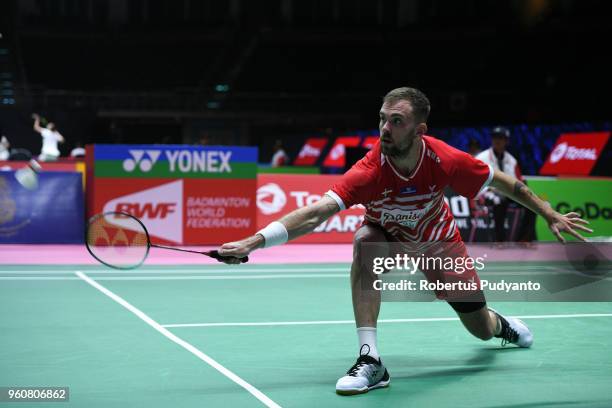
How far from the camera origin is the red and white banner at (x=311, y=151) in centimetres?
Result: 3100

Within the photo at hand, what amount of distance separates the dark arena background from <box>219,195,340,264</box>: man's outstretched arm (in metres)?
0.53

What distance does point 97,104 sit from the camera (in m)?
33.1

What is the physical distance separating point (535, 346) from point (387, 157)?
6.53 feet

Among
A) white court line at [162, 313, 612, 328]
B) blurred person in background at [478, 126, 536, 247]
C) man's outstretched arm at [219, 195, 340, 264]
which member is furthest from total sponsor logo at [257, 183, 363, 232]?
man's outstretched arm at [219, 195, 340, 264]

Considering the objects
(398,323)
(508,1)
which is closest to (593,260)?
(398,323)

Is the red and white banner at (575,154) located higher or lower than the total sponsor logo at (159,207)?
higher

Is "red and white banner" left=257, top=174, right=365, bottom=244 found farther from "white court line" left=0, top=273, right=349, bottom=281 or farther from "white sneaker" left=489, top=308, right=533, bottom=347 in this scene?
"white sneaker" left=489, top=308, right=533, bottom=347

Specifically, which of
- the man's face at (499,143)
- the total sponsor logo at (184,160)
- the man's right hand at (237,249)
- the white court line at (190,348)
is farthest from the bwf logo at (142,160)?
the man's right hand at (237,249)

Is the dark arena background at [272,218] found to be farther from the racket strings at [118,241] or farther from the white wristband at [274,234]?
A: the white wristband at [274,234]

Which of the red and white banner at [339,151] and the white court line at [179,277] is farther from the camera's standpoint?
the red and white banner at [339,151]

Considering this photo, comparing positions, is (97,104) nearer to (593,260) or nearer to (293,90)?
(293,90)

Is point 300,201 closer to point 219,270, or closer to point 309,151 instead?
point 219,270

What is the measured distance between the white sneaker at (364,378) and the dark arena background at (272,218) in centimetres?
6

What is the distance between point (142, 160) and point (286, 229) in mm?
8746
